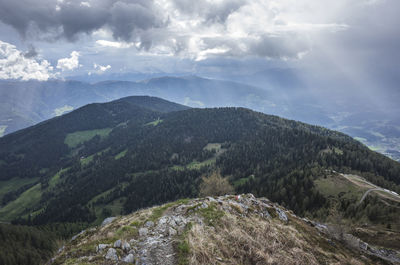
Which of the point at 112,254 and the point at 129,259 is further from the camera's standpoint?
the point at 112,254

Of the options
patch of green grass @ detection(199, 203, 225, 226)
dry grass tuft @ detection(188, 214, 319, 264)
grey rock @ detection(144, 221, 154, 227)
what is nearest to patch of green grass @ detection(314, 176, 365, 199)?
dry grass tuft @ detection(188, 214, 319, 264)

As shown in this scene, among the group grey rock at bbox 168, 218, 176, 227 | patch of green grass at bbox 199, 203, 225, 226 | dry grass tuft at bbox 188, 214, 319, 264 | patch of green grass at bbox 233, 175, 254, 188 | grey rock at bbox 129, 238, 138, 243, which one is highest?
dry grass tuft at bbox 188, 214, 319, 264

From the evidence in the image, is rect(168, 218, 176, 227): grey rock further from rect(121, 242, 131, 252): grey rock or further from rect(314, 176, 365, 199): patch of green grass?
→ rect(314, 176, 365, 199): patch of green grass

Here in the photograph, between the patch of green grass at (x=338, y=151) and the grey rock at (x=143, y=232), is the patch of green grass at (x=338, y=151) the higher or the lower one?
the higher one

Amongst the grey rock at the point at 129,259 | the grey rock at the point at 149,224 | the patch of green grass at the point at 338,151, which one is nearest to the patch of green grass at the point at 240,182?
the patch of green grass at the point at 338,151

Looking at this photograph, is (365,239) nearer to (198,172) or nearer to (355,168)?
(355,168)

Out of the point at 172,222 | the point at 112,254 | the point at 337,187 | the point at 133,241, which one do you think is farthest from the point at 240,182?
the point at 112,254

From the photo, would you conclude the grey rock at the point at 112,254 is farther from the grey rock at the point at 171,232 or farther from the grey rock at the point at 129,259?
the grey rock at the point at 171,232

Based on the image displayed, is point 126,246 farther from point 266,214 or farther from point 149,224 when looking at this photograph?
point 266,214

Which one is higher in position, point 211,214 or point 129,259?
point 211,214

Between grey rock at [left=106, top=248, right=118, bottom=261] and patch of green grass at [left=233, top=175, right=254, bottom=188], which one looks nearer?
grey rock at [left=106, top=248, right=118, bottom=261]

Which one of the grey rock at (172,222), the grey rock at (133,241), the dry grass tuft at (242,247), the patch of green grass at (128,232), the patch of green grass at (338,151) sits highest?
the patch of green grass at (338,151)

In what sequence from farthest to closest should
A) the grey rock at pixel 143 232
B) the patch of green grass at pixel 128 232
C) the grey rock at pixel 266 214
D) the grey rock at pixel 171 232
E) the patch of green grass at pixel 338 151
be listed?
1. the patch of green grass at pixel 338 151
2. the grey rock at pixel 266 214
3. the grey rock at pixel 143 232
4. the patch of green grass at pixel 128 232
5. the grey rock at pixel 171 232

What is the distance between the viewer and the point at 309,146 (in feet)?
612
